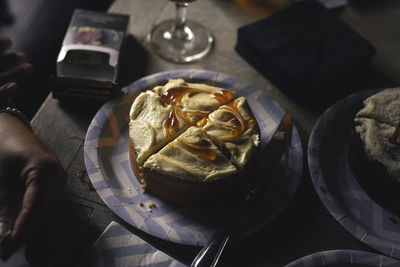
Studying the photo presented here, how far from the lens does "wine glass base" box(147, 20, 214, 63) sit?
62.1 inches

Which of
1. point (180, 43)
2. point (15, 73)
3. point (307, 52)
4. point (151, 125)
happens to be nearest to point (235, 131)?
point (151, 125)

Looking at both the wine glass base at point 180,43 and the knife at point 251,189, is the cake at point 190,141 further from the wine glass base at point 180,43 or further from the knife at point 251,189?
the wine glass base at point 180,43

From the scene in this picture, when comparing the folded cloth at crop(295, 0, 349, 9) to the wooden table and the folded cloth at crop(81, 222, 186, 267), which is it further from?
the folded cloth at crop(81, 222, 186, 267)

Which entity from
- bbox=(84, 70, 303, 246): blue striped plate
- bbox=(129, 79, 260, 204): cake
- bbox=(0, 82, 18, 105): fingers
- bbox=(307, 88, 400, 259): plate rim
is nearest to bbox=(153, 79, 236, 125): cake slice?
bbox=(129, 79, 260, 204): cake

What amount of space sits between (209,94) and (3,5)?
1418 mm

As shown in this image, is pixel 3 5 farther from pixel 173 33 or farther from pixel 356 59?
pixel 356 59

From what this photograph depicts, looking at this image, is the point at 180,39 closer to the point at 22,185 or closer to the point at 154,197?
the point at 154,197

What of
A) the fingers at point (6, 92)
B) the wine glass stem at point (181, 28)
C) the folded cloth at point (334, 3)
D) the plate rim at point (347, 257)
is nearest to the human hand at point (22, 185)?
the fingers at point (6, 92)

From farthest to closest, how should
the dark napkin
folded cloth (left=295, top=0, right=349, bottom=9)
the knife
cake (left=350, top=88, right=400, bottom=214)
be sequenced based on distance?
folded cloth (left=295, top=0, right=349, bottom=9) → the dark napkin → cake (left=350, top=88, right=400, bottom=214) → the knife

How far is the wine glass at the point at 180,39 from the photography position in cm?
158

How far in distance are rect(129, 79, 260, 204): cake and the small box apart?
208mm

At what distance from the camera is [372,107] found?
1.23 m

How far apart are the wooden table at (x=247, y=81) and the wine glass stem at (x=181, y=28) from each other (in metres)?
0.10

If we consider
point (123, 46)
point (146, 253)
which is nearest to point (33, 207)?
point (146, 253)
